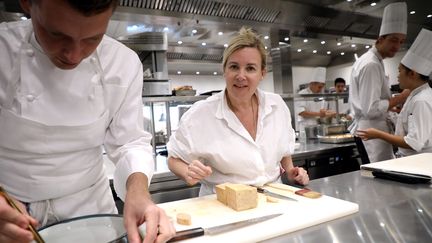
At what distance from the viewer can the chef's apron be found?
2.77ft

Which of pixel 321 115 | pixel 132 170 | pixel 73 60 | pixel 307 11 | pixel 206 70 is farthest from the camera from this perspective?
pixel 206 70

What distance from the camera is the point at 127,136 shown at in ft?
3.30

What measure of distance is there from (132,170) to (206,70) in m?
8.41

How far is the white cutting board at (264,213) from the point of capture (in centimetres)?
86

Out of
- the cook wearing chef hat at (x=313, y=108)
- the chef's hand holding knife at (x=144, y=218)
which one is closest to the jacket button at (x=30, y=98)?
the chef's hand holding knife at (x=144, y=218)

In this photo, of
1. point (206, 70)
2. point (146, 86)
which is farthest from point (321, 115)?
point (206, 70)

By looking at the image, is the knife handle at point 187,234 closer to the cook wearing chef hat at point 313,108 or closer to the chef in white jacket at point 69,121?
the chef in white jacket at point 69,121

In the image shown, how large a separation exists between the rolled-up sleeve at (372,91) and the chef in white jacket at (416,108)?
0.23 m

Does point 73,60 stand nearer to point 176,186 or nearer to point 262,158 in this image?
point 262,158

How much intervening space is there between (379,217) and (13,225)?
0.99m

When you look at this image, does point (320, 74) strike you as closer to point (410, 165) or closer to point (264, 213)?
point (410, 165)

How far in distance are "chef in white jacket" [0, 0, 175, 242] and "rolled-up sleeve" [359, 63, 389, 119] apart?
2.42 meters

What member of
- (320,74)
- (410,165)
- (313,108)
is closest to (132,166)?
(410,165)

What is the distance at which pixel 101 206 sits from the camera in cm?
106
